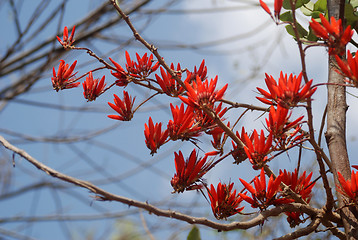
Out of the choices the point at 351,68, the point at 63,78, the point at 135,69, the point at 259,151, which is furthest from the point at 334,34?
the point at 63,78

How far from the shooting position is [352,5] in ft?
2.42

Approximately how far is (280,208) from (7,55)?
1.32m

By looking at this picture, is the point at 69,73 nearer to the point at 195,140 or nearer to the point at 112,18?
the point at 195,140

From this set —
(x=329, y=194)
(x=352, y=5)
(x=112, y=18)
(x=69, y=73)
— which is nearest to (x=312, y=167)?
(x=352, y=5)

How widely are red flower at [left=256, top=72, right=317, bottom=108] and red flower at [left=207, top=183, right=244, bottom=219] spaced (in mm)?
134

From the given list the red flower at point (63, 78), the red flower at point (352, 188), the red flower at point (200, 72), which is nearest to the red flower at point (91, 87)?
the red flower at point (63, 78)

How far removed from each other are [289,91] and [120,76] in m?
0.24

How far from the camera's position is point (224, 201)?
21.7 inches

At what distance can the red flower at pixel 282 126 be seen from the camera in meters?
0.50

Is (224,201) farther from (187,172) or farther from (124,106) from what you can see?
(124,106)

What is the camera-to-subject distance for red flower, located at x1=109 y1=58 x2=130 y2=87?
22.9 inches

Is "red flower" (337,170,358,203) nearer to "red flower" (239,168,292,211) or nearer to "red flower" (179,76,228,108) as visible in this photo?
"red flower" (239,168,292,211)

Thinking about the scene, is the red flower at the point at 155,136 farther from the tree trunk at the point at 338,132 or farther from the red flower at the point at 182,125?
the tree trunk at the point at 338,132

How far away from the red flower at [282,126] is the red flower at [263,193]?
42mm
